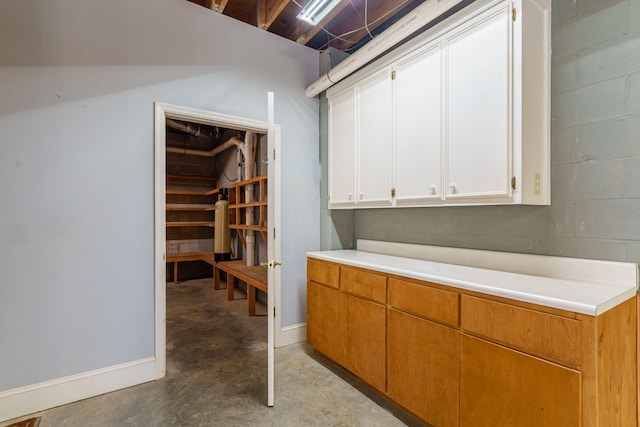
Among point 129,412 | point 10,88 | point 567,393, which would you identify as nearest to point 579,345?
point 567,393

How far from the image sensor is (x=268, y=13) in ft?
8.84

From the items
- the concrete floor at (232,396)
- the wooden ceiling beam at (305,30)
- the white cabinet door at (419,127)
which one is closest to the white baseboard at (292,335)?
the concrete floor at (232,396)

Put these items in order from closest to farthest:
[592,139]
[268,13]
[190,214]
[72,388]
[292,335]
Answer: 1. [592,139]
2. [72,388]
3. [268,13]
4. [292,335]
5. [190,214]

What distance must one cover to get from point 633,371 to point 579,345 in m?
0.58

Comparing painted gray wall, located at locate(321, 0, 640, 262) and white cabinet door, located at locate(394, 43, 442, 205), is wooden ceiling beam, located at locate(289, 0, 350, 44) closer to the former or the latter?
white cabinet door, located at locate(394, 43, 442, 205)

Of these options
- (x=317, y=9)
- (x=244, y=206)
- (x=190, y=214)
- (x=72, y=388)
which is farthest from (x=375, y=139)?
(x=190, y=214)

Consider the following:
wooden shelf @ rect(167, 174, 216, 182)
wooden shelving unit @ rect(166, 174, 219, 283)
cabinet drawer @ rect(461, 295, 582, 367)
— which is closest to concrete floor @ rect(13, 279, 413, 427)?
cabinet drawer @ rect(461, 295, 582, 367)

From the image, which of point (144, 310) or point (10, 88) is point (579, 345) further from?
point (10, 88)

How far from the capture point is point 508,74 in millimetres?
1572

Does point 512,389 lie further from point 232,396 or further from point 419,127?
point 232,396

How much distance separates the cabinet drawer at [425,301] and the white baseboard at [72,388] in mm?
1983

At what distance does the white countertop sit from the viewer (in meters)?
1.18

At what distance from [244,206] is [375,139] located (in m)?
2.64

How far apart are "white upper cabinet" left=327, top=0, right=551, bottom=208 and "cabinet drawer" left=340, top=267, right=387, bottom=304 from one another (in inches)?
23.5
